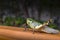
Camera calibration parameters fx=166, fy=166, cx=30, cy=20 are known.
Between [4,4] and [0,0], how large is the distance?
0.11 m

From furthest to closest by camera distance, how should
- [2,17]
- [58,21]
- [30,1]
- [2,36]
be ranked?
[2,17] < [30,1] < [58,21] < [2,36]

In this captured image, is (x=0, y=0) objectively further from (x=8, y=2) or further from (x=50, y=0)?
(x=50, y=0)

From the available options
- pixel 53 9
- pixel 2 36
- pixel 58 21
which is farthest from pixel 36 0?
pixel 2 36

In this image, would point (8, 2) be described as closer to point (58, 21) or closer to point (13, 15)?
point (13, 15)

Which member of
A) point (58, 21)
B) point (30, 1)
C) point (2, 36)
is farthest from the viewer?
point (30, 1)

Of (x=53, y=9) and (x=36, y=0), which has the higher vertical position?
(x=36, y=0)

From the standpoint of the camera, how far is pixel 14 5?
10.6ft

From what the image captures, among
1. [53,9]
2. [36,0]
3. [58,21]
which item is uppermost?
[36,0]

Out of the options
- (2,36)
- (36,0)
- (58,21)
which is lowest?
(2,36)

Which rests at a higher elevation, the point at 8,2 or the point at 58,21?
the point at 8,2

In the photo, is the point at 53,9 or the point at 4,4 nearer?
the point at 53,9

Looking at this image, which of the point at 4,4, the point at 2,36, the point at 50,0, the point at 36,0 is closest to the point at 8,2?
the point at 4,4

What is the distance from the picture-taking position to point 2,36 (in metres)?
0.36

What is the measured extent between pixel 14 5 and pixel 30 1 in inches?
13.6
